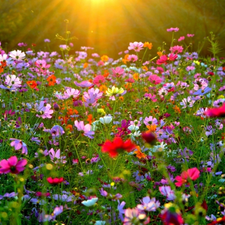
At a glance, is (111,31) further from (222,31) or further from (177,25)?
(222,31)

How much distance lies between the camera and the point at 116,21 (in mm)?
5277

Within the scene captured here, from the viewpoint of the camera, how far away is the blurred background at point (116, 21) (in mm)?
4949

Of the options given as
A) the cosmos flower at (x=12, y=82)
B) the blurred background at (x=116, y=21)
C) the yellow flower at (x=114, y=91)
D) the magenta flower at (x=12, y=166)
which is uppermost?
the magenta flower at (x=12, y=166)

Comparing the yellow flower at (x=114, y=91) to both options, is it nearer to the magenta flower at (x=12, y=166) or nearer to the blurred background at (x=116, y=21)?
the magenta flower at (x=12, y=166)

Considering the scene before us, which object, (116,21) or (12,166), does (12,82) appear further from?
(116,21)

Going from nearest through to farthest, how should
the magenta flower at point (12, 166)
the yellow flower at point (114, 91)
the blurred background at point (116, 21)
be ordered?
the magenta flower at point (12, 166) < the yellow flower at point (114, 91) < the blurred background at point (116, 21)

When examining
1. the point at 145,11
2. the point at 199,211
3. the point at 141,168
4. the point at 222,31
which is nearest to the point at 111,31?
the point at 145,11

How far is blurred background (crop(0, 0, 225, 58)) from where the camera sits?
16.2 feet

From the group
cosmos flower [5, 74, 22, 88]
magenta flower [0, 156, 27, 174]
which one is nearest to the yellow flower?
cosmos flower [5, 74, 22, 88]

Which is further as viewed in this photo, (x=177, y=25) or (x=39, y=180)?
(x=177, y=25)

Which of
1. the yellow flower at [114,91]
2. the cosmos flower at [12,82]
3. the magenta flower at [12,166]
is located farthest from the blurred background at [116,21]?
the magenta flower at [12,166]

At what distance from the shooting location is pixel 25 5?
16.2 ft

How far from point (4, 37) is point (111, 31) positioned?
1.80m

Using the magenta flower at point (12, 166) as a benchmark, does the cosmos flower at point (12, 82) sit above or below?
below
